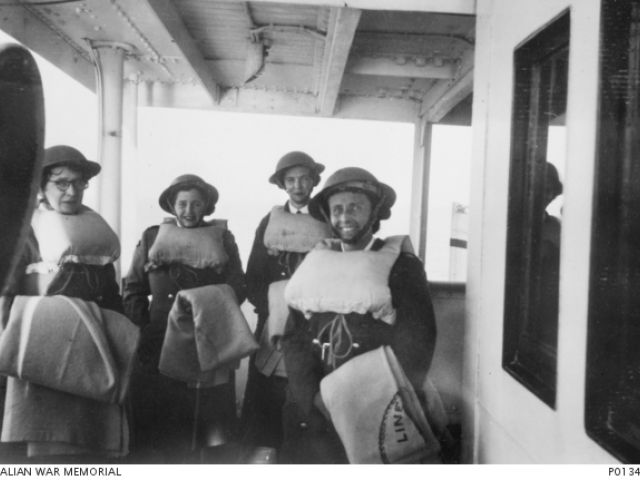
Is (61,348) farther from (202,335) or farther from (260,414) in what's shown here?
(260,414)

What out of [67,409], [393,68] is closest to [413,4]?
[393,68]

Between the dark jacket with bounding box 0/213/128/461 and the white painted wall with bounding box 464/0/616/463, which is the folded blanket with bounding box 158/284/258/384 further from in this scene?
the white painted wall with bounding box 464/0/616/463

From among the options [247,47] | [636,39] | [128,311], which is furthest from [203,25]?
[636,39]

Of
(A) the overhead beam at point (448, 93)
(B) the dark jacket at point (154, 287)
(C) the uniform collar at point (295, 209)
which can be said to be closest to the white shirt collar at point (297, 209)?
(C) the uniform collar at point (295, 209)

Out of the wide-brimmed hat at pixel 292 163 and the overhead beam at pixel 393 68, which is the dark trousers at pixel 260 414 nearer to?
the wide-brimmed hat at pixel 292 163

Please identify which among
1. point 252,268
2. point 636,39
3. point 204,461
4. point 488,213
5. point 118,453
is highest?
point 636,39

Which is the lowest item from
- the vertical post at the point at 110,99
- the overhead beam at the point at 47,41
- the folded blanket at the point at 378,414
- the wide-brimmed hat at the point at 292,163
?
the folded blanket at the point at 378,414

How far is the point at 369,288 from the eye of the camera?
140 cm

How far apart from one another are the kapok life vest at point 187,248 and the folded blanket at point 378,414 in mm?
744

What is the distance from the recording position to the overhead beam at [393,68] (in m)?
2.76

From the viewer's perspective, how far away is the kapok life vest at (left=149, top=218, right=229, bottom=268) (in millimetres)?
1885

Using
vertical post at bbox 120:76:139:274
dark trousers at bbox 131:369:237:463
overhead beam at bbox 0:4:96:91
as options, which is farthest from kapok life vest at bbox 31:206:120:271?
vertical post at bbox 120:76:139:274

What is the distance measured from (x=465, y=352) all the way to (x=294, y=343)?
19.2 inches

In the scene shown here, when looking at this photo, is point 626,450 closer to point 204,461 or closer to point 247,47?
point 204,461
